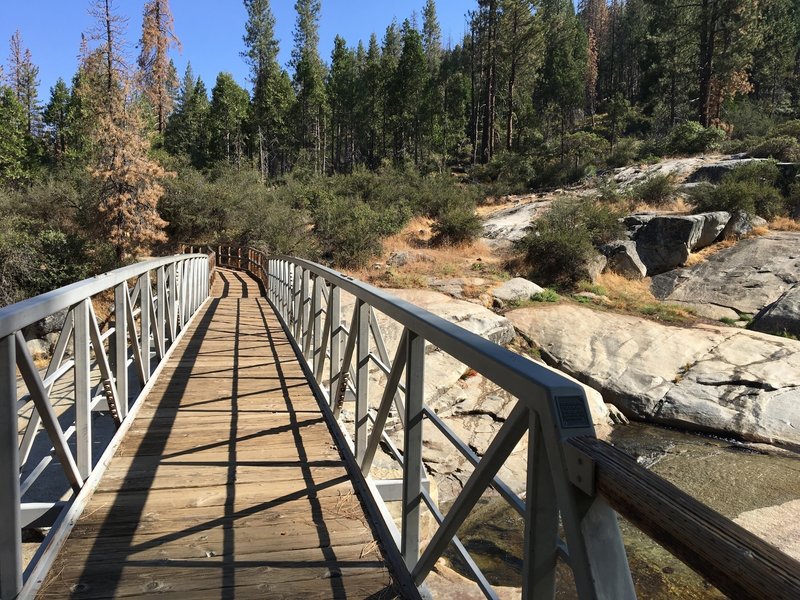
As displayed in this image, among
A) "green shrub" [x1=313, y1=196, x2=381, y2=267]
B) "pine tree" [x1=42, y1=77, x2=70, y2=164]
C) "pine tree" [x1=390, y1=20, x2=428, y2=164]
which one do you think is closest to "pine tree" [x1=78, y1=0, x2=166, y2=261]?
"green shrub" [x1=313, y1=196, x2=381, y2=267]

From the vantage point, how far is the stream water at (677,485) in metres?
5.37

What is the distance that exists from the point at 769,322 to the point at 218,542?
13.3m

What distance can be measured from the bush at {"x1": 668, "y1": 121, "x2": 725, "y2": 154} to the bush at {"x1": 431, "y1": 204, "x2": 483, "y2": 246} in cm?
1614

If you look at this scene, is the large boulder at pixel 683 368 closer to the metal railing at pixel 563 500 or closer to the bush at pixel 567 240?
the bush at pixel 567 240

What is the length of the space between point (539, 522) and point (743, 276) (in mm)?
16404

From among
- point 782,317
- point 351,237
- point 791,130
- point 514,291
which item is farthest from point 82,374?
point 791,130

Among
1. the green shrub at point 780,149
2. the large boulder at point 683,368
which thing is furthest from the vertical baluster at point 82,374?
the green shrub at point 780,149

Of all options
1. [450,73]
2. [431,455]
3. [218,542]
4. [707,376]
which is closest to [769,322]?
[707,376]

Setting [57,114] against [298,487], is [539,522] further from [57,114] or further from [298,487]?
[57,114]

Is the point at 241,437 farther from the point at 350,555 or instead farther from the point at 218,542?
the point at 350,555

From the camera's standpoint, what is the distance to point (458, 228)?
19547 millimetres

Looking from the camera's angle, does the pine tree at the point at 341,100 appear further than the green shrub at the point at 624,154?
Yes

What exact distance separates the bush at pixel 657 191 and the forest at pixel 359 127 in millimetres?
3797

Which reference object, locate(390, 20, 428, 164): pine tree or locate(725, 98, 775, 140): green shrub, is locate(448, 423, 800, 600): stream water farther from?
locate(390, 20, 428, 164): pine tree
